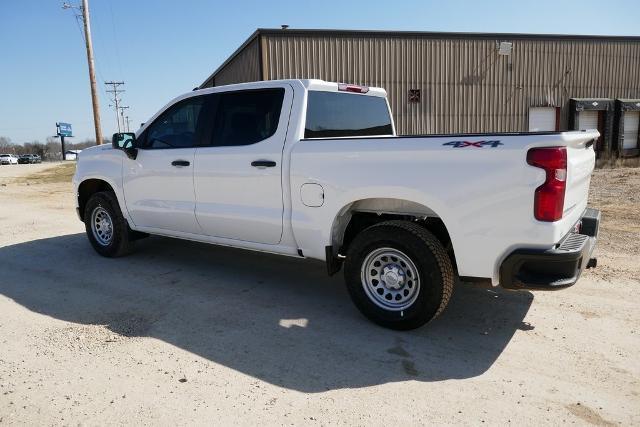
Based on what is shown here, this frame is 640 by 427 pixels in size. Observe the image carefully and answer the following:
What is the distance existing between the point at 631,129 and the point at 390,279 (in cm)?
2473

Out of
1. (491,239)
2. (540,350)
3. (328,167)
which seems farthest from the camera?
(328,167)

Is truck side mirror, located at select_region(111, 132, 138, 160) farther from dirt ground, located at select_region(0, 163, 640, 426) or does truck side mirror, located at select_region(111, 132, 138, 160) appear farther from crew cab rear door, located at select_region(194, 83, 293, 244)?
dirt ground, located at select_region(0, 163, 640, 426)

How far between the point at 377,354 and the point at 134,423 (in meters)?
1.64

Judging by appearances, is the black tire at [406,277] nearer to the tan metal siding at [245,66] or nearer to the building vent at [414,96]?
the tan metal siding at [245,66]

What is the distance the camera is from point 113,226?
598 centimetres

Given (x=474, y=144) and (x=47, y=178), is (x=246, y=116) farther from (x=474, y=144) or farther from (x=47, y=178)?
(x=47, y=178)

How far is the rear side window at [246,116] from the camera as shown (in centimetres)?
443

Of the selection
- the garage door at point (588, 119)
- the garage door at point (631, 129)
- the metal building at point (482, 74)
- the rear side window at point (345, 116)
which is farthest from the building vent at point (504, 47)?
the rear side window at point (345, 116)

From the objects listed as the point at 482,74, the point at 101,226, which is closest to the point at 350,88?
the point at 101,226

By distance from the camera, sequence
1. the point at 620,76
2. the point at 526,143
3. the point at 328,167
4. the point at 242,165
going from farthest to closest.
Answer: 1. the point at 620,76
2. the point at 242,165
3. the point at 328,167
4. the point at 526,143

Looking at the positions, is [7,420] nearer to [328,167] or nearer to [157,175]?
[328,167]

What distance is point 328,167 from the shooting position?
3.85 meters

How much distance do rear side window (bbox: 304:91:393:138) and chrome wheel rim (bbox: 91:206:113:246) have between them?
3.19m

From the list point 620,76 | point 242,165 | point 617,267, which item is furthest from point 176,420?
point 620,76
